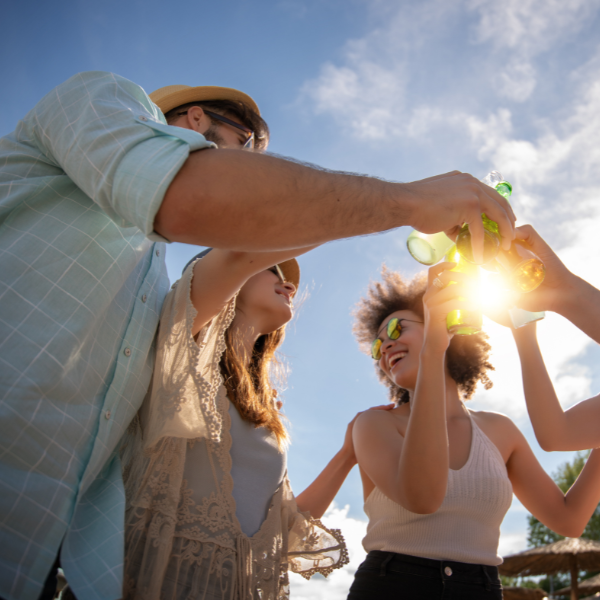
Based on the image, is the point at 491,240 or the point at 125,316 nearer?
the point at 125,316

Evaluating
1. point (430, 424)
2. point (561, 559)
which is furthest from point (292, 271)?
point (561, 559)

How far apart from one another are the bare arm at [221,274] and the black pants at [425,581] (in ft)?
4.56

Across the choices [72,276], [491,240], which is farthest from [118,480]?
[491,240]

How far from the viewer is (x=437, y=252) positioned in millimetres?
2445

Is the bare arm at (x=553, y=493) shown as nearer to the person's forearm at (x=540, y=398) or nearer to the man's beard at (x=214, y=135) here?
the person's forearm at (x=540, y=398)

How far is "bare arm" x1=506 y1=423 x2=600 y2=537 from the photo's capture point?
246 cm

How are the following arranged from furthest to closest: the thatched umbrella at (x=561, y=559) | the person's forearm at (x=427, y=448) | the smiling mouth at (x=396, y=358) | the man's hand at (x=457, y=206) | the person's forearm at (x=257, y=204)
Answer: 1. the thatched umbrella at (x=561, y=559)
2. the smiling mouth at (x=396, y=358)
3. the person's forearm at (x=427, y=448)
4. the man's hand at (x=457, y=206)
5. the person's forearm at (x=257, y=204)

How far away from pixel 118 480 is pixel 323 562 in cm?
108

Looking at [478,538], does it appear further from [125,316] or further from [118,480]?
[125,316]

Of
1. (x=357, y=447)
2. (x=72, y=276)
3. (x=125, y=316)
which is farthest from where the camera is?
(x=357, y=447)

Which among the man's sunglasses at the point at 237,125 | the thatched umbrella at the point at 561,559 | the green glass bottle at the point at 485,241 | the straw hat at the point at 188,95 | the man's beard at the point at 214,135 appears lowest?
the green glass bottle at the point at 485,241

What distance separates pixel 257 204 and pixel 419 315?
2.17 meters

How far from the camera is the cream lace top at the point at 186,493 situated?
147cm

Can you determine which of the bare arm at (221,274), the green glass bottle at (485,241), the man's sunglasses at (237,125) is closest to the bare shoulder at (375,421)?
the green glass bottle at (485,241)
